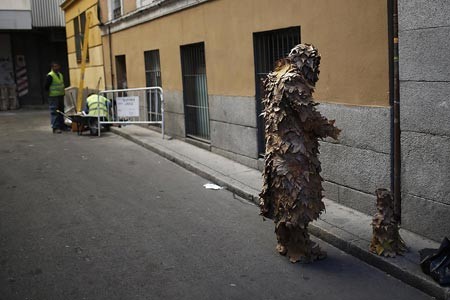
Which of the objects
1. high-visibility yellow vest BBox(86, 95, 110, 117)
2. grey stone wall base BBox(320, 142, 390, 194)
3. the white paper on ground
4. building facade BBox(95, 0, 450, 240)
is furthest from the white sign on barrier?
grey stone wall base BBox(320, 142, 390, 194)

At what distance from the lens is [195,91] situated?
37.1ft

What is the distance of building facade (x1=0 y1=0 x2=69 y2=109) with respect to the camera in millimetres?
24062

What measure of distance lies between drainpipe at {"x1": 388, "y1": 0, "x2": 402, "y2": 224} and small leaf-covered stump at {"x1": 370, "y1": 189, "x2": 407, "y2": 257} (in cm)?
50

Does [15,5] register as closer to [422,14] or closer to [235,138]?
[235,138]

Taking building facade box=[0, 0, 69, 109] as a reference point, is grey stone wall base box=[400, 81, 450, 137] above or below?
below

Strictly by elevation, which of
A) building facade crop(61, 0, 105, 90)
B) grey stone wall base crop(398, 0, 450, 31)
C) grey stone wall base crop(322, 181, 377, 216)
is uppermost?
building facade crop(61, 0, 105, 90)

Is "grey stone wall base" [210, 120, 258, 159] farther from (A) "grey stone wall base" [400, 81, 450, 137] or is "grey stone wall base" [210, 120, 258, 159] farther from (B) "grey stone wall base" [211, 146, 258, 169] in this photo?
(A) "grey stone wall base" [400, 81, 450, 137]

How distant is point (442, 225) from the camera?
491 centimetres

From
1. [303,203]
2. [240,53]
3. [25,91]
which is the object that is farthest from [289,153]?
[25,91]

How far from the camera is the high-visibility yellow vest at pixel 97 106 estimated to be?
548 inches

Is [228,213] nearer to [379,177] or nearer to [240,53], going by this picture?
[379,177]

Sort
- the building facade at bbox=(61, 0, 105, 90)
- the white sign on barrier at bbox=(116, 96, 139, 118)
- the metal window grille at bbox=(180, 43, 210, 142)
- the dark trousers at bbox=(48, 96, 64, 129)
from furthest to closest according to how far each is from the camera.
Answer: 1. the building facade at bbox=(61, 0, 105, 90)
2. the dark trousers at bbox=(48, 96, 64, 129)
3. the white sign on barrier at bbox=(116, 96, 139, 118)
4. the metal window grille at bbox=(180, 43, 210, 142)

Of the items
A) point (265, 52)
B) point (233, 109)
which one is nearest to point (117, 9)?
point (233, 109)

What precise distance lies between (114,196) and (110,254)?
7.79ft
